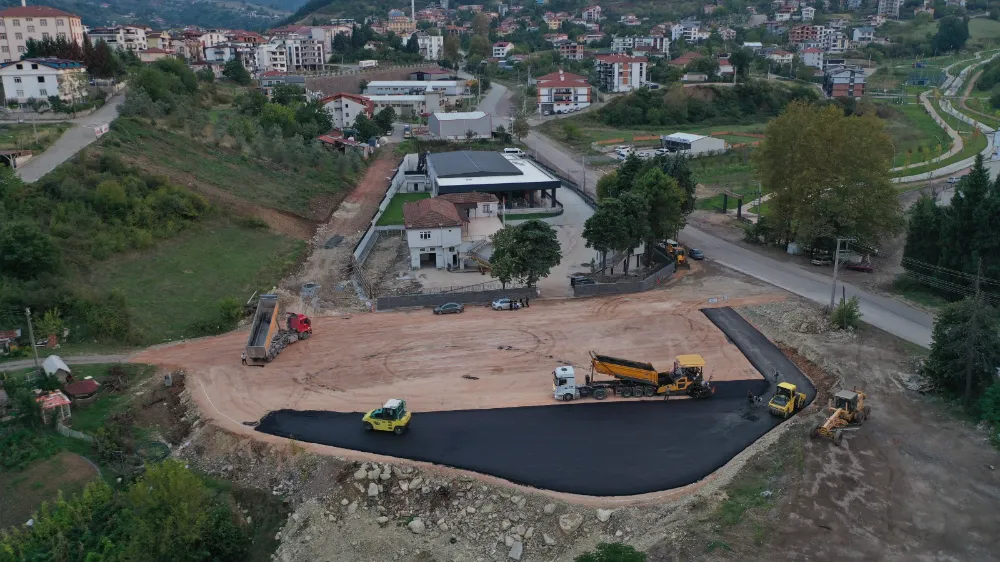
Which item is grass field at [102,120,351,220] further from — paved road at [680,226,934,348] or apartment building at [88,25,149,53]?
apartment building at [88,25,149,53]

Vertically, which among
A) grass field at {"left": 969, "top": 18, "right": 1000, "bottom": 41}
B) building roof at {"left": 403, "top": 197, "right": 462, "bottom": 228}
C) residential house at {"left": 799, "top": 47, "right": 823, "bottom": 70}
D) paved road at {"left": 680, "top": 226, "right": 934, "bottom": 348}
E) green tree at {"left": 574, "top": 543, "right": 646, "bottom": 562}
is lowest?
green tree at {"left": 574, "top": 543, "right": 646, "bottom": 562}

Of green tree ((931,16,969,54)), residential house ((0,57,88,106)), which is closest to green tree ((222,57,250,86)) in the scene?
residential house ((0,57,88,106))

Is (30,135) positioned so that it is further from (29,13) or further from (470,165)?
(29,13)

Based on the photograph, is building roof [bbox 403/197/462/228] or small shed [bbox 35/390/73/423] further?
building roof [bbox 403/197/462/228]

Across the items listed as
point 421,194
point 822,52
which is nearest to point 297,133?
point 421,194

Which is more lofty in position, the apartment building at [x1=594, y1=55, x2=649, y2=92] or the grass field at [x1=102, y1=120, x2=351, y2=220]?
the apartment building at [x1=594, y1=55, x2=649, y2=92]

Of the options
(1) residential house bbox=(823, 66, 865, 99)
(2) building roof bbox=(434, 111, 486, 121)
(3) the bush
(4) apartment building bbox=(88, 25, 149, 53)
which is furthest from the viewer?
(4) apartment building bbox=(88, 25, 149, 53)
